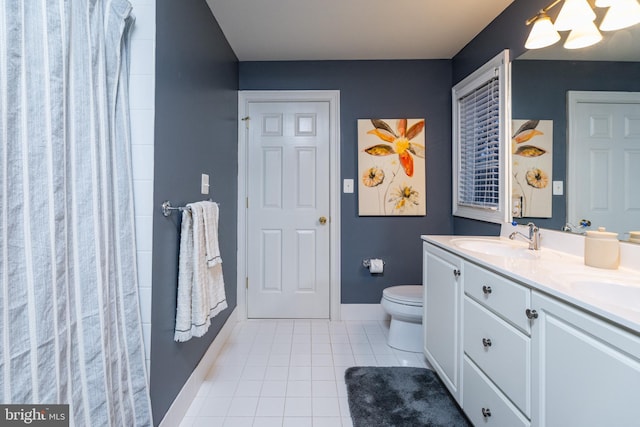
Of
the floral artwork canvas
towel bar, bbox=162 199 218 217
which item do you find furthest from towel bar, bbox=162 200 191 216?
the floral artwork canvas

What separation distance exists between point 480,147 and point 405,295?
120 cm

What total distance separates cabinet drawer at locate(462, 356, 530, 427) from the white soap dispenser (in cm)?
63

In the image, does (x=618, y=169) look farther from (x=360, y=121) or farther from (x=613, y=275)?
(x=360, y=121)

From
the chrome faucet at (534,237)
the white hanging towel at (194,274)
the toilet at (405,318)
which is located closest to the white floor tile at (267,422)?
the white hanging towel at (194,274)

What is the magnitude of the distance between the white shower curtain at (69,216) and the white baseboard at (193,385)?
274 millimetres

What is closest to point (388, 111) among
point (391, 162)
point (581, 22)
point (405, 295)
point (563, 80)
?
point (391, 162)

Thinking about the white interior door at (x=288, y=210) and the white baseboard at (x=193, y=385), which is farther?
the white interior door at (x=288, y=210)

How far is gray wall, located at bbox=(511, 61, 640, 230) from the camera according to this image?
1266mm

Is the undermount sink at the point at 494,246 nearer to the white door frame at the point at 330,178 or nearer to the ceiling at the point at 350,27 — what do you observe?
the white door frame at the point at 330,178

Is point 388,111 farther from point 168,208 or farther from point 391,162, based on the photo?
point 168,208

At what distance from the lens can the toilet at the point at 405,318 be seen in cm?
210

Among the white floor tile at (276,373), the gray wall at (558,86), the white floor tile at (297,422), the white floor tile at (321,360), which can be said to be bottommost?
the white floor tile at (297,422)

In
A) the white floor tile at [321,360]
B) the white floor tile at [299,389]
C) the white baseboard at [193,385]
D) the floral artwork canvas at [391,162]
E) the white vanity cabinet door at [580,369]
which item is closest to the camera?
the white vanity cabinet door at [580,369]

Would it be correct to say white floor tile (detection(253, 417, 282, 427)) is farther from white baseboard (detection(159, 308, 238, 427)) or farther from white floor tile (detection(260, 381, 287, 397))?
white baseboard (detection(159, 308, 238, 427))
